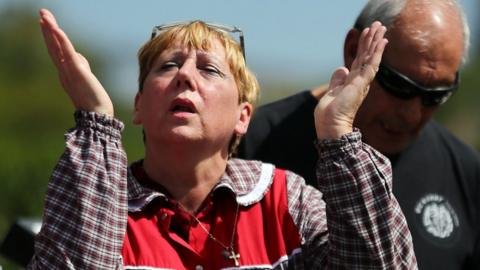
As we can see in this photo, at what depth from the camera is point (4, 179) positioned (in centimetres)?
1002

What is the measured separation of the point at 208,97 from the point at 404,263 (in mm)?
744

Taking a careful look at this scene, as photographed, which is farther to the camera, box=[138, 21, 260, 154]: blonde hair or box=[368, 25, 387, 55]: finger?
box=[138, 21, 260, 154]: blonde hair

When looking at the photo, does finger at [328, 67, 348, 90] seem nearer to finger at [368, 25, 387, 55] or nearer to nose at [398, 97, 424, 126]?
finger at [368, 25, 387, 55]

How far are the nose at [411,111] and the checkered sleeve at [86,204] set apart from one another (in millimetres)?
1481

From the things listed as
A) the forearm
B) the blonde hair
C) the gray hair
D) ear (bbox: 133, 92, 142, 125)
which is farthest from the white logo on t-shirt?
ear (bbox: 133, 92, 142, 125)

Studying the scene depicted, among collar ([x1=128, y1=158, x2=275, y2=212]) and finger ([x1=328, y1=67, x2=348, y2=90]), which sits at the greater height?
finger ([x1=328, y1=67, x2=348, y2=90])

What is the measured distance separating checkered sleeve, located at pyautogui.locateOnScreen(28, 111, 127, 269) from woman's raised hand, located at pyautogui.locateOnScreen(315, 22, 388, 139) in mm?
585

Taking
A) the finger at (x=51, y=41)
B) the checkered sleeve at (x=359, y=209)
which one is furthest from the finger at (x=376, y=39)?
the finger at (x=51, y=41)

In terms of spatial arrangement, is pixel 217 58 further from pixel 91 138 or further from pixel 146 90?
pixel 91 138

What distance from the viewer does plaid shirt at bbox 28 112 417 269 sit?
2.98 m

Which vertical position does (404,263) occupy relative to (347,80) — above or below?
below

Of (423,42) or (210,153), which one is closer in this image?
(210,153)

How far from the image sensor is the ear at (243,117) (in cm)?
345

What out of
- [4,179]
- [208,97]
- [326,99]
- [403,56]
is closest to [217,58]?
[208,97]
